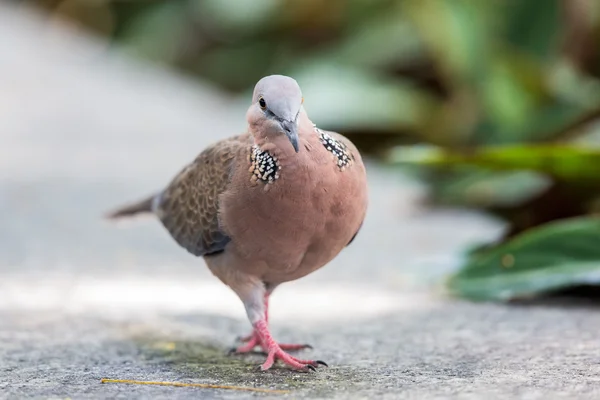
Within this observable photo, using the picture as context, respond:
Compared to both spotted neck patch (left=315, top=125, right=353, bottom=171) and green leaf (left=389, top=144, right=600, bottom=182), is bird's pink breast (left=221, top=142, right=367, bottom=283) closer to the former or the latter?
spotted neck patch (left=315, top=125, right=353, bottom=171)

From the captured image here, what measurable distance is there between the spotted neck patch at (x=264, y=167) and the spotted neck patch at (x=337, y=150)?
0.54 feet

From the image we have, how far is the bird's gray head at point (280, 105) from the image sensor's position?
2.42 m

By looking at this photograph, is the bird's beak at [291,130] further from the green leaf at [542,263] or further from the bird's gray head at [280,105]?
the green leaf at [542,263]

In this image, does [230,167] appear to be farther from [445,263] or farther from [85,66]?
[85,66]

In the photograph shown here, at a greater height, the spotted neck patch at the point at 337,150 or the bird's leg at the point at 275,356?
the spotted neck patch at the point at 337,150

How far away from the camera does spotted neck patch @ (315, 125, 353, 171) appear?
2594 millimetres

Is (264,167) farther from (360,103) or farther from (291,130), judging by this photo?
(360,103)

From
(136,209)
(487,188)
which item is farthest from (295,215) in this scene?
(487,188)

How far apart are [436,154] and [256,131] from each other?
1.46 m

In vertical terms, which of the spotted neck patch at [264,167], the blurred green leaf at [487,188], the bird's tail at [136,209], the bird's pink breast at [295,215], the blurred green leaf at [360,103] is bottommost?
the bird's pink breast at [295,215]

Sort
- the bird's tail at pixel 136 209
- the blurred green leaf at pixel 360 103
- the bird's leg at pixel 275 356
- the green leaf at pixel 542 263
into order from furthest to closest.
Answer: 1. the blurred green leaf at pixel 360 103
2. the green leaf at pixel 542 263
3. the bird's tail at pixel 136 209
4. the bird's leg at pixel 275 356

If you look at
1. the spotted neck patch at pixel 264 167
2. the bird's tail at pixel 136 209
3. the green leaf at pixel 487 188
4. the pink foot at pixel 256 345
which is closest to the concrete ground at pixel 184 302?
the pink foot at pixel 256 345

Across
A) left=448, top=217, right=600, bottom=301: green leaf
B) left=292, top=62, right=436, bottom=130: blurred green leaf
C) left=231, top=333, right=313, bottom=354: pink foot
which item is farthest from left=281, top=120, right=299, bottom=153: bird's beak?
left=292, top=62, right=436, bottom=130: blurred green leaf

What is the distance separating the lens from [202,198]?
2885mm
